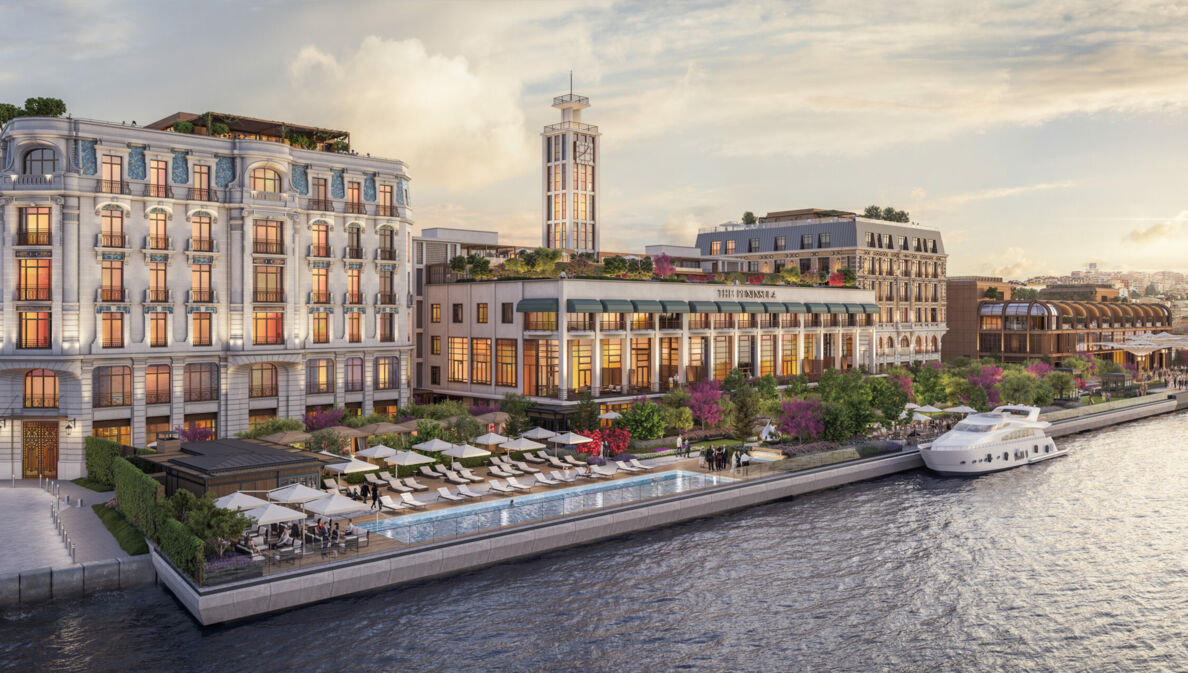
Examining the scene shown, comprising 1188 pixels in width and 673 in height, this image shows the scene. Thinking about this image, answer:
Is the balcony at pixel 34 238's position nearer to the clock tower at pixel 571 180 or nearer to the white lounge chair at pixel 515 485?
the white lounge chair at pixel 515 485

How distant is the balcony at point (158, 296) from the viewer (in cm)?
6000

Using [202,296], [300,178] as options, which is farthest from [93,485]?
[300,178]

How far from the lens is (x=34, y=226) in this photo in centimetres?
5709

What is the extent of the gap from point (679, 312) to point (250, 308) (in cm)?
3641

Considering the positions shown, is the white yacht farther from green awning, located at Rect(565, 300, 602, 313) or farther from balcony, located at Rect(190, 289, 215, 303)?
balcony, located at Rect(190, 289, 215, 303)

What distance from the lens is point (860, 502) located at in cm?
5556

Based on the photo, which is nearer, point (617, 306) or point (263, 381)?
point (263, 381)

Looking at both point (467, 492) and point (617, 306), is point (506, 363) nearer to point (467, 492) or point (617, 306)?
point (617, 306)

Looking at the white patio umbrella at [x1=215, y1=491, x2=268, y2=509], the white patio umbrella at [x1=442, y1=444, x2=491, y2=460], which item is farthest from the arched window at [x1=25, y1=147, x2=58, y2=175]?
the white patio umbrella at [x1=215, y1=491, x2=268, y2=509]

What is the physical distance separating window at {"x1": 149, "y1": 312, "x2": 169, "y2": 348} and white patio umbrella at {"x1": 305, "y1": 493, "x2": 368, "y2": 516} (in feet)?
91.1

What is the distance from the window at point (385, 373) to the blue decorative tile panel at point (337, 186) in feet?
43.5

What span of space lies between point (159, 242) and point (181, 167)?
18.1 ft

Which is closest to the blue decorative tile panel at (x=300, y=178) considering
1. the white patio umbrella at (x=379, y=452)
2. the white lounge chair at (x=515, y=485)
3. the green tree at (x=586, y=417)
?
the white patio umbrella at (x=379, y=452)

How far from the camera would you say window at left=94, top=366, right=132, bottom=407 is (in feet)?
189
